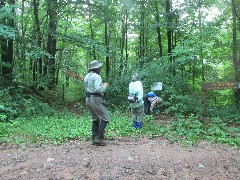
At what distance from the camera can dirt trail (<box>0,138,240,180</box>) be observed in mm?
4961

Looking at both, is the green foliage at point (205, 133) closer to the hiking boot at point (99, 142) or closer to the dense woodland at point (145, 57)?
the hiking boot at point (99, 142)

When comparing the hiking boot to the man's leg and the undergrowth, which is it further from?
the undergrowth

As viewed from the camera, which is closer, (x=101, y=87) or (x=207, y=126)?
(x=101, y=87)

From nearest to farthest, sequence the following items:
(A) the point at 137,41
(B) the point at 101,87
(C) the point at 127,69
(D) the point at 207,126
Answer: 1. (B) the point at 101,87
2. (D) the point at 207,126
3. (C) the point at 127,69
4. (A) the point at 137,41

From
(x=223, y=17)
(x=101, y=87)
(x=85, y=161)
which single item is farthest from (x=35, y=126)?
(x=223, y=17)

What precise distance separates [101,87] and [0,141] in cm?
326

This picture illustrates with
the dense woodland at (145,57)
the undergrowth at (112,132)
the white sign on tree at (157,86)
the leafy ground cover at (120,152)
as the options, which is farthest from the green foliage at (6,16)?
the white sign on tree at (157,86)

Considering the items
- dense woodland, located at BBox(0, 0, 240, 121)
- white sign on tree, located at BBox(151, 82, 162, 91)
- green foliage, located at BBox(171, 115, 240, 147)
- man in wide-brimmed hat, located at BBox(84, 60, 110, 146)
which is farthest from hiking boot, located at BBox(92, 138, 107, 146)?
white sign on tree, located at BBox(151, 82, 162, 91)

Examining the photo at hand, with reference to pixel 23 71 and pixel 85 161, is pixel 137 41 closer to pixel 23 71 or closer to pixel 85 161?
pixel 23 71

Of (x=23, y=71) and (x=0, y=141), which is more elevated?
(x=23, y=71)

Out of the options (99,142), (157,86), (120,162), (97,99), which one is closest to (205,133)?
(99,142)

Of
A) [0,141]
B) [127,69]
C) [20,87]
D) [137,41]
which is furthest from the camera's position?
[137,41]

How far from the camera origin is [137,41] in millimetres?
27625

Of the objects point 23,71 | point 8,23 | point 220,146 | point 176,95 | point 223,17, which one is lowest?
point 220,146
